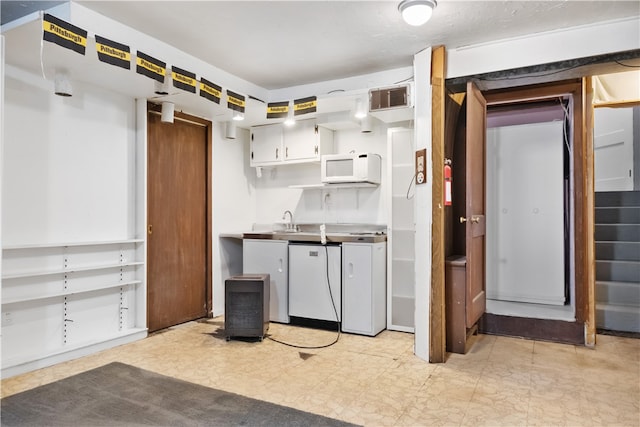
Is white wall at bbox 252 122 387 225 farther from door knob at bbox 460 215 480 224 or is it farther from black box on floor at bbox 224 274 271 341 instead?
black box on floor at bbox 224 274 271 341

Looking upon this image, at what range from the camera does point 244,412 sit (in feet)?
8.30

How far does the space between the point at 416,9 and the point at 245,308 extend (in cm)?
293

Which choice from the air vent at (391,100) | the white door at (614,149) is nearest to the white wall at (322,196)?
the air vent at (391,100)

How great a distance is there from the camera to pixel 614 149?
6.22m

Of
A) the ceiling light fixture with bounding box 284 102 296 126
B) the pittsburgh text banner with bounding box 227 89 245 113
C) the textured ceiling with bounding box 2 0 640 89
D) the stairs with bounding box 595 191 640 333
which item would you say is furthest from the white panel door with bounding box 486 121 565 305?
the pittsburgh text banner with bounding box 227 89 245 113

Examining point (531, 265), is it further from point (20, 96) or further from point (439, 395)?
point (20, 96)

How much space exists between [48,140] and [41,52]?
0.82 metres

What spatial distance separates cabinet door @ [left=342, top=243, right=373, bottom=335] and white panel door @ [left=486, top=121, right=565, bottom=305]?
5.42ft

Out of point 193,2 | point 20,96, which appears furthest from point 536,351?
point 20,96

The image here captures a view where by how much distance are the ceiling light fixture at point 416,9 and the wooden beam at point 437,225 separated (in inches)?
28.5

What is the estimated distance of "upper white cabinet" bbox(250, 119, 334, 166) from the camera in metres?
4.89

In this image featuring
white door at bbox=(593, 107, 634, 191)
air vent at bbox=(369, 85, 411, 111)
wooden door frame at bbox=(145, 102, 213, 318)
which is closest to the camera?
air vent at bbox=(369, 85, 411, 111)

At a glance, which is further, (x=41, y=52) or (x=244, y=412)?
(x=41, y=52)

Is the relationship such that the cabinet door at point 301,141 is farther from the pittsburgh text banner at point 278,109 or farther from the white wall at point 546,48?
the white wall at point 546,48
